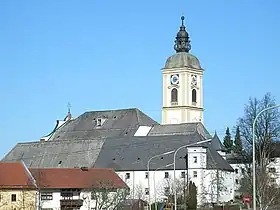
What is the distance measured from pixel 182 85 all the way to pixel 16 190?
226 feet

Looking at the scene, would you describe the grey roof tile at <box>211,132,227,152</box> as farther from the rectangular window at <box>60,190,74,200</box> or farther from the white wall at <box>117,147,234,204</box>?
the rectangular window at <box>60,190,74,200</box>

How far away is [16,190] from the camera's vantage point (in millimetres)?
72750

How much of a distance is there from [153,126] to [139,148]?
1335 cm

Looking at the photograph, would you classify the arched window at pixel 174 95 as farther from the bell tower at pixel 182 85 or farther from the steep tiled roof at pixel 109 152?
the steep tiled roof at pixel 109 152

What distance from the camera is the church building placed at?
9488 cm

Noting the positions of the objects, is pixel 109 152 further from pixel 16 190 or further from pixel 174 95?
pixel 174 95

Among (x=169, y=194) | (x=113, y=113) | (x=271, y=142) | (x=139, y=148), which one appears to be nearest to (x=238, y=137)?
(x=271, y=142)

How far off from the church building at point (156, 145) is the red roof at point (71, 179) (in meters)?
5.04

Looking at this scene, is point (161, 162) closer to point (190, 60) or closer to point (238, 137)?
point (238, 137)

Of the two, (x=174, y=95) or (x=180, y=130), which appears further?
(x=174, y=95)

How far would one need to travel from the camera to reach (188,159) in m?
95.3

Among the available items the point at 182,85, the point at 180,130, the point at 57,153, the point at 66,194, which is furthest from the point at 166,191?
the point at 182,85

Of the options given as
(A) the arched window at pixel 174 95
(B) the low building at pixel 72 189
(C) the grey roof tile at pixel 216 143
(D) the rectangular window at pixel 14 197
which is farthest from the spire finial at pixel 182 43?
(D) the rectangular window at pixel 14 197

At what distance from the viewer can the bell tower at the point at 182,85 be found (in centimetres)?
13562
